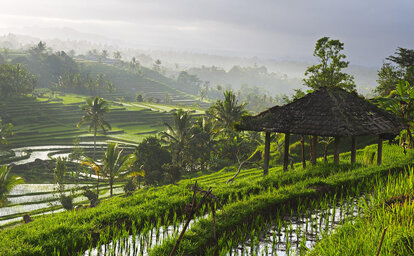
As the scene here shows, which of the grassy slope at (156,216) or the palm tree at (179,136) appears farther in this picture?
the palm tree at (179,136)

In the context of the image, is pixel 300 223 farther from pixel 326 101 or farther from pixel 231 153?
pixel 231 153

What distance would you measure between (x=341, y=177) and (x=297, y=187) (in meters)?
1.53

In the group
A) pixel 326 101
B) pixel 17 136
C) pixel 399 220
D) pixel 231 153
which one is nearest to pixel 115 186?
pixel 231 153

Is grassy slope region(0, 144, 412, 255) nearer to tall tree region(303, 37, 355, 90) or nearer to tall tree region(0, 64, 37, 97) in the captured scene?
tall tree region(303, 37, 355, 90)

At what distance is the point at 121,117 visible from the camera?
2320 inches

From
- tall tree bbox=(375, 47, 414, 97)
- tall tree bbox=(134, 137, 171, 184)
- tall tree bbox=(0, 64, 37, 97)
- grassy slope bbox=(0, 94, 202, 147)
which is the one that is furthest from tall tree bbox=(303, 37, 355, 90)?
tall tree bbox=(0, 64, 37, 97)

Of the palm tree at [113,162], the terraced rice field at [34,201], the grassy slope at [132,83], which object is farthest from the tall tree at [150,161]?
the grassy slope at [132,83]

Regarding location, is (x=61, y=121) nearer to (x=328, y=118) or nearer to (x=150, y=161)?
(x=150, y=161)

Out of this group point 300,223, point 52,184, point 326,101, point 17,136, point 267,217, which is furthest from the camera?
point 17,136

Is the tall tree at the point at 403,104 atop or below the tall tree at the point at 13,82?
below

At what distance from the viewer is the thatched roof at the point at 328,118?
10578mm

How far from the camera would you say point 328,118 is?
10.9 meters

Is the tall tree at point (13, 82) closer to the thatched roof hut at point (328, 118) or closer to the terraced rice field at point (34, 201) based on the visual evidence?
the terraced rice field at point (34, 201)

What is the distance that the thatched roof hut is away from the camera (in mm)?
10570
